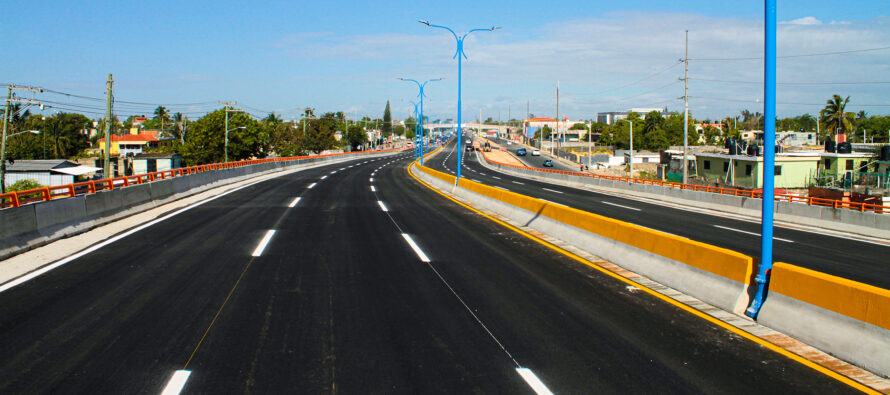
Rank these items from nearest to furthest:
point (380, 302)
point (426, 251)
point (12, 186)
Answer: point (380, 302) → point (426, 251) → point (12, 186)

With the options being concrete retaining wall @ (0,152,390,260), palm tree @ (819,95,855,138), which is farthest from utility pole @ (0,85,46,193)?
palm tree @ (819,95,855,138)

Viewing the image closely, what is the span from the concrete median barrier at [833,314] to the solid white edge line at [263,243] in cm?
1000

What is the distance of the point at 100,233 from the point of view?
15180mm

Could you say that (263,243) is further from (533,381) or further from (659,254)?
(533,381)

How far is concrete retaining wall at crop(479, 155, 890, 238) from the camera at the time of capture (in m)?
19.3

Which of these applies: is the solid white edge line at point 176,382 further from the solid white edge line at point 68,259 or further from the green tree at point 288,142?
the green tree at point 288,142

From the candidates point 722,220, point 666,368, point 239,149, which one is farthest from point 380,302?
point 239,149

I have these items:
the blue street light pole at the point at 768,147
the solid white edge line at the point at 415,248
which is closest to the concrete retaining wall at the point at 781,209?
the blue street light pole at the point at 768,147

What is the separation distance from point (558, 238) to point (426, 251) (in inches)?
159

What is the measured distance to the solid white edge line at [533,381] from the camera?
5.65 meters

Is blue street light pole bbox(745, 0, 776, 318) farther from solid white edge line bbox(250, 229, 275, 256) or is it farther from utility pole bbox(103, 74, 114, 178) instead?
utility pole bbox(103, 74, 114, 178)

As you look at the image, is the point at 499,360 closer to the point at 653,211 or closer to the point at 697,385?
the point at 697,385

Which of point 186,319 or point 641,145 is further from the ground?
point 641,145

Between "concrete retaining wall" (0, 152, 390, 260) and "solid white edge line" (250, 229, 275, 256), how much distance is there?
4727 mm
